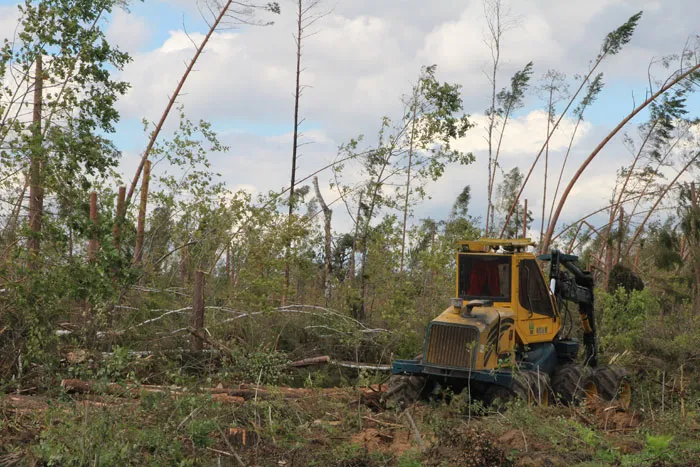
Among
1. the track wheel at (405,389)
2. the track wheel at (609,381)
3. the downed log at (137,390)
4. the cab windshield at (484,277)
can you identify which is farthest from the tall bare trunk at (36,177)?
the track wheel at (609,381)

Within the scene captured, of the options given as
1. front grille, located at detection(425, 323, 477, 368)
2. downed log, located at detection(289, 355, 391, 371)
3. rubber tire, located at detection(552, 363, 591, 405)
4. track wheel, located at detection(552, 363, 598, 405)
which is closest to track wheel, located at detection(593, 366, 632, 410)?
track wheel, located at detection(552, 363, 598, 405)

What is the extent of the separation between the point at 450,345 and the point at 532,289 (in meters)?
1.71

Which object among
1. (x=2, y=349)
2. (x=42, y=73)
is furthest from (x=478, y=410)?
(x=42, y=73)

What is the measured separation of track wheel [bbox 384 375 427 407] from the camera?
1072 centimetres

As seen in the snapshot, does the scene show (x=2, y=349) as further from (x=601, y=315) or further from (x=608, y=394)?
(x=601, y=315)

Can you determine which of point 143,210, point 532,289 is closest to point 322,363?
point 532,289

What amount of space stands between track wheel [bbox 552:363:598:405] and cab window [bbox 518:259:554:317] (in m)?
0.91

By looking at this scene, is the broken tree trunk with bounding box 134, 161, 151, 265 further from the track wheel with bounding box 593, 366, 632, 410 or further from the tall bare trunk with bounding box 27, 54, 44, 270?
the track wheel with bounding box 593, 366, 632, 410

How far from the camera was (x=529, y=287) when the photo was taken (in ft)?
36.7

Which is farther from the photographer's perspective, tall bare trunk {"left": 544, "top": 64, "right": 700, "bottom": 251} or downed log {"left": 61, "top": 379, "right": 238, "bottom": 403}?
tall bare trunk {"left": 544, "top": 64, "right": 700, "bottom": 251}

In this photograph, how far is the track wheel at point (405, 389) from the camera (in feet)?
35.2

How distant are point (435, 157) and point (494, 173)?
12.6 metres

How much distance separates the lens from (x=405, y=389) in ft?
35.4

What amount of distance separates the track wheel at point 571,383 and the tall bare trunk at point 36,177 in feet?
24.3
